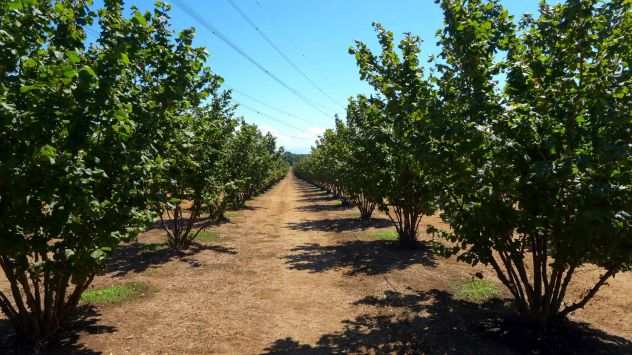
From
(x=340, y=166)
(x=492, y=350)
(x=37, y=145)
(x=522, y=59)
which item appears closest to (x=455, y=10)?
(x=522, y=59)

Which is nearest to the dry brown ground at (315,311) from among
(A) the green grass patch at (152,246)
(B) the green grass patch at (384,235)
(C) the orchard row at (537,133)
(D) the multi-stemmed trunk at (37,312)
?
(A) the green grass patch at (152,246)

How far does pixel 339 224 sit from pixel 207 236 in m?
7.36

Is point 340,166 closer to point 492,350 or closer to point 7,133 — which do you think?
point 492,350

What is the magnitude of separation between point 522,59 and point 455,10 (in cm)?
125

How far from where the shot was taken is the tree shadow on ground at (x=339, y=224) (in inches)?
777

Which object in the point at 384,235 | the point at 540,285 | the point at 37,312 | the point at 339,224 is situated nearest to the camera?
the point at 37,312

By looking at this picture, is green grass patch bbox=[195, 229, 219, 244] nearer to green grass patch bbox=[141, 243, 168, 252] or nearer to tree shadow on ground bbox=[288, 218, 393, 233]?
Result: green grass patch bbox=[141, 243, 168, 252]

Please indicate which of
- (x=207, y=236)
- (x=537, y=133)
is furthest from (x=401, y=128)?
(x=207, y=236)

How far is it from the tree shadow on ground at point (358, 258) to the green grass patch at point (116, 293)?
4.12 metres

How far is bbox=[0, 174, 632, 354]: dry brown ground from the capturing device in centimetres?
645

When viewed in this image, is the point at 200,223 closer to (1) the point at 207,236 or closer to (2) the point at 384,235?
(1) the point at 207,236

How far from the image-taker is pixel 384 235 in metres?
17.1

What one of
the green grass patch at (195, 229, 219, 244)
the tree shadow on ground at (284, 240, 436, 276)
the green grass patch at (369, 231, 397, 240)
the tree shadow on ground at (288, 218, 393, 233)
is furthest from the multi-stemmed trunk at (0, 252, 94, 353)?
the tree shadow on ground at (288, 218, 393, 233)

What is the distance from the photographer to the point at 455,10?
612cm
